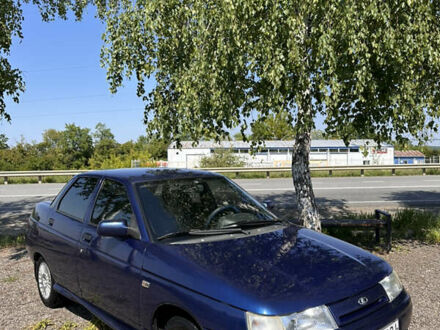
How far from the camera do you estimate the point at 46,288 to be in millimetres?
4184

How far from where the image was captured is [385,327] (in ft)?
7.77

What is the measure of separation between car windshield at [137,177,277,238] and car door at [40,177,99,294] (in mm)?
898

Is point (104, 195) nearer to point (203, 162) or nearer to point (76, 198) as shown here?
Result: point (76, 198)

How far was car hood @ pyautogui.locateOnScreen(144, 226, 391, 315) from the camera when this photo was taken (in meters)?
2.12

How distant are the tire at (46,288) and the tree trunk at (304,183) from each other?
3.92 metres

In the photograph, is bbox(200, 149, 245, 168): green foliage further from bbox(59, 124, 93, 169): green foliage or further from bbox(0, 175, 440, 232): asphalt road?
bbox(59, 124, 93, 169): green foliage

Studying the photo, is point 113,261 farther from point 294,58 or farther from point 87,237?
point 294,58

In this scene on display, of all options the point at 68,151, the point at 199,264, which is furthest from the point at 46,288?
the point at 68,151

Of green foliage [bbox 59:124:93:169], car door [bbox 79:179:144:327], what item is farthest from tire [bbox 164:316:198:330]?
green foliage [bbox 59:124:93:169]

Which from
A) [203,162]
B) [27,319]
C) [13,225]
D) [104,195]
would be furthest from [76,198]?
[203,162]

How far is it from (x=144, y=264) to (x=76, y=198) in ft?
5.42

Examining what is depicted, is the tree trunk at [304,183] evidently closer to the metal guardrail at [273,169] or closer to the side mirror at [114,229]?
the side mirror at [114,229]

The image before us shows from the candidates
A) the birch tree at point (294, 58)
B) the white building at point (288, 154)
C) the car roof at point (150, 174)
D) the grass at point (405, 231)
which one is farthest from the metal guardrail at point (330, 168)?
the white building at point (288, 154)

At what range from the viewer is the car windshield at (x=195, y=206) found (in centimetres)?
298
